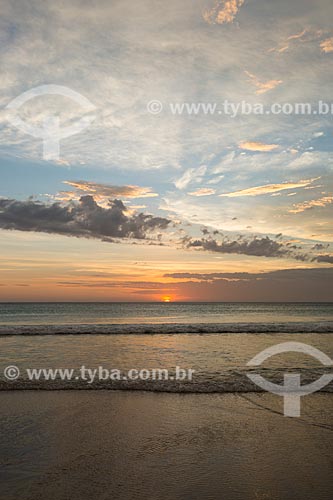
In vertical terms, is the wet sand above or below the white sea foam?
above

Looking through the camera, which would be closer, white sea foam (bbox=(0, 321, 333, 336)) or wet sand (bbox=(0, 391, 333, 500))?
wet sand (bbox=(0, 391, 333, 500))

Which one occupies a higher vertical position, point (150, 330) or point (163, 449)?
point (163, 449)

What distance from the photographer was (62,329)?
3159 centimetres

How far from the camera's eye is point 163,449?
20.4 feet

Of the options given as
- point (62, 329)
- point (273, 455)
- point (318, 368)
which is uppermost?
point (273, 455)

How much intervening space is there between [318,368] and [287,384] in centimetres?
355

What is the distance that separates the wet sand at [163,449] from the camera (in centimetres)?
488

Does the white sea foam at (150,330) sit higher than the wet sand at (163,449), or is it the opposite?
the wet sand at (163,449)

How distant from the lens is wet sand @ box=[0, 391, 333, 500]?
16.0 feet

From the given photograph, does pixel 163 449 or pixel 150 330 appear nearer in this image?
pixel 163 449

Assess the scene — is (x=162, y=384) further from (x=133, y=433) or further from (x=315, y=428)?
(x=315, y=428)

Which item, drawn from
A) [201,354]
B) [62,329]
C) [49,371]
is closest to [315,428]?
[49,371]

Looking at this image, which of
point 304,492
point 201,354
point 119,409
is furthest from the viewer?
point 201,354

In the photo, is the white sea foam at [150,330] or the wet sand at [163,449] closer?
the wet sand at [163,449]
